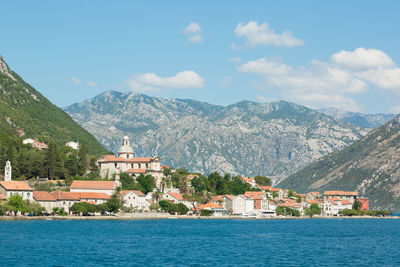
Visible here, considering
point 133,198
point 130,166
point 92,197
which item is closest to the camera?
point 92,197

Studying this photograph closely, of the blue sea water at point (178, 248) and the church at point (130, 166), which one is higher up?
the church at point (130, 166)

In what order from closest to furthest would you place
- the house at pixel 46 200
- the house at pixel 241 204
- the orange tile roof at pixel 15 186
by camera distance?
the orange tile roof at pixel 15 186, the house at pixel 46 200, the house at pixel 241 204

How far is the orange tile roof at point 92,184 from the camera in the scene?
6334 inches

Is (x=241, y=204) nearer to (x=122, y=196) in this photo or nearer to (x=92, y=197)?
(x=122, y=196)

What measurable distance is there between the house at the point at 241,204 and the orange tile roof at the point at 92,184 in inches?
1806

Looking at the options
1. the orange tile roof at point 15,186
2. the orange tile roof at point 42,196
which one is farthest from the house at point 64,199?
the orange tile roof at point 15,186

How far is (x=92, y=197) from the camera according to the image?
15775cm

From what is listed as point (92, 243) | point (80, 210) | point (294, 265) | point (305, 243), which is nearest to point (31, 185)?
point (80, 210)

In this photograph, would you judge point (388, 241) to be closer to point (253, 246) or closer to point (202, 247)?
point (253, 246)

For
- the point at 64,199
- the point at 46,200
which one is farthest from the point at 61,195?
the point at 46,200

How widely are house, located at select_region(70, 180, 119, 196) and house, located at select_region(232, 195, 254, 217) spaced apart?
45.1 metres

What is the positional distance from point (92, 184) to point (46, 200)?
52.9 ft

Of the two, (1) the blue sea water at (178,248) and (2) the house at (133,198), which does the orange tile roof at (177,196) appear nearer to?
(2) the house at (133,198)

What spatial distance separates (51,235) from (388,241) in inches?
2221
